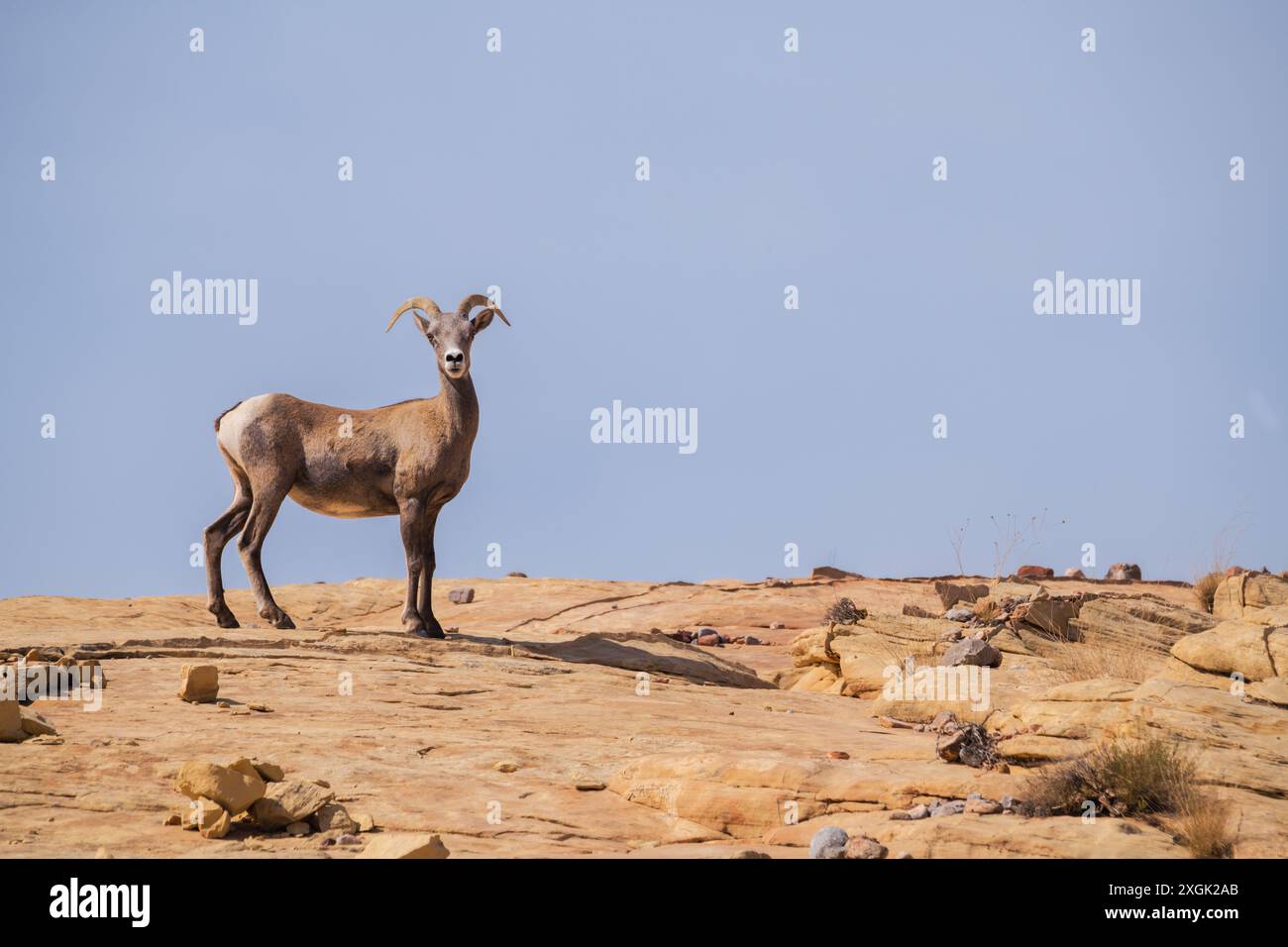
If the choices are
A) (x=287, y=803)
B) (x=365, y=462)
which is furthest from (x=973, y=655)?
(x=287, y=803)

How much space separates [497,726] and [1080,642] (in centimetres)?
1035

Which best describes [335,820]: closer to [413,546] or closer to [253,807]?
[253,807]

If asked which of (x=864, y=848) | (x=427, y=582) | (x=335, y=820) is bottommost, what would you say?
(x=864, y=848)

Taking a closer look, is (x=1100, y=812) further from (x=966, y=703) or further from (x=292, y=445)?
(x=292, y=445)

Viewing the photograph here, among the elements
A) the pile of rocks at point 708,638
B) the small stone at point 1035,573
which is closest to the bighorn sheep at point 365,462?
the pile of rocks at point 708,638

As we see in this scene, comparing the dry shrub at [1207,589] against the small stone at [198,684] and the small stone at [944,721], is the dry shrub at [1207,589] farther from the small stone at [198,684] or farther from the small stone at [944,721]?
the small stone at [198,684]

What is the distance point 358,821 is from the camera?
785cm

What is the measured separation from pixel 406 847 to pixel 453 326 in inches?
426

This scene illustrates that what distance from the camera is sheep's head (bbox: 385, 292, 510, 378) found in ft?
53.7

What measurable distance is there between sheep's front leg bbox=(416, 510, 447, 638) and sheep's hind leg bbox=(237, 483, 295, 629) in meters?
1.77

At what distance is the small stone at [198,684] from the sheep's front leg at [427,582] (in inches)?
210

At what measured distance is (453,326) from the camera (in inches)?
656
